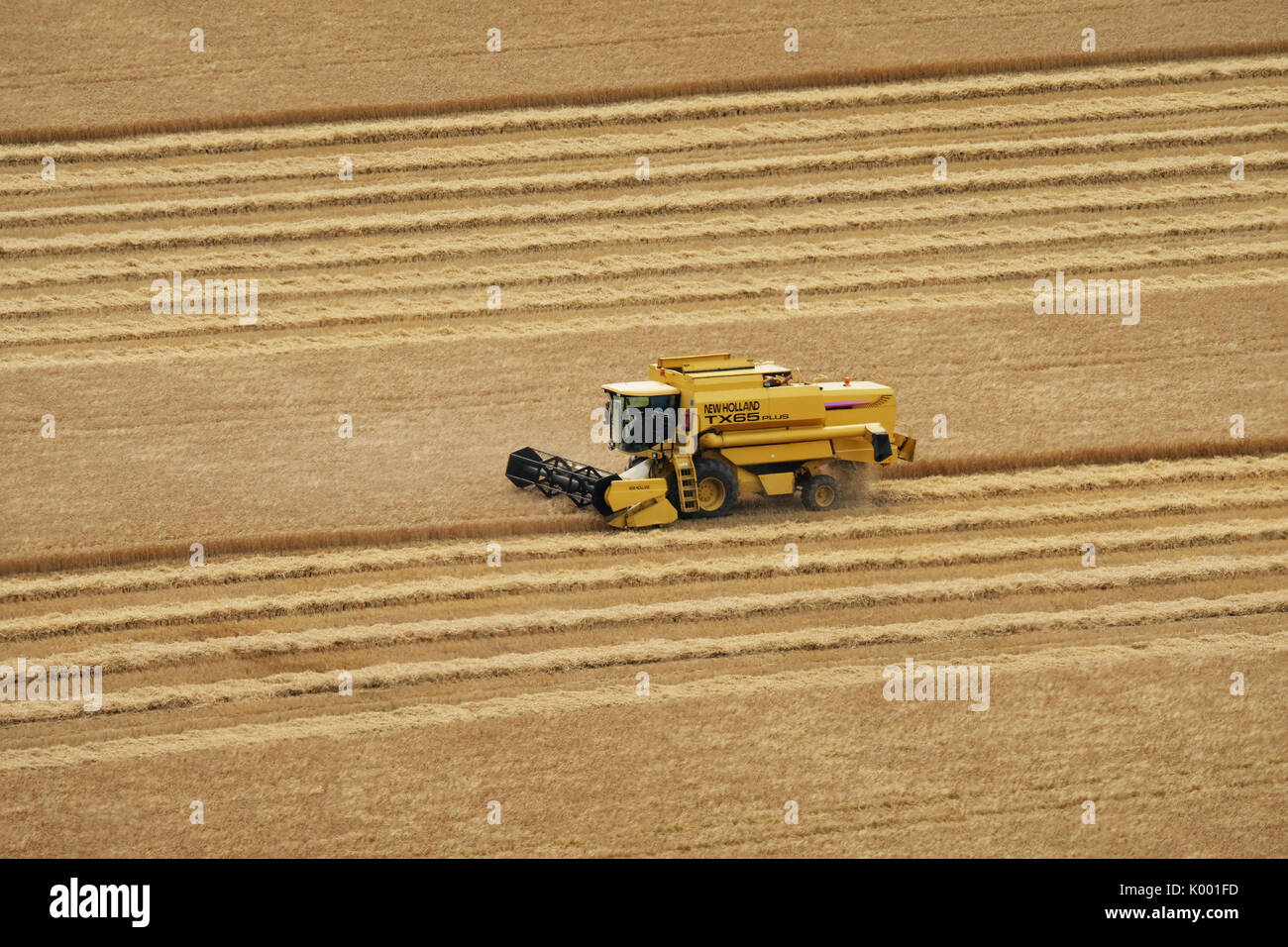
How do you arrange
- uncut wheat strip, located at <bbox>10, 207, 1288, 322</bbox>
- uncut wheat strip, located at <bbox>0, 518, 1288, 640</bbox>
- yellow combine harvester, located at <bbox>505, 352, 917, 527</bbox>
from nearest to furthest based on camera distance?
uncut wheat strip, located at <bbox>0, 518, 1288, 640</bbox>, yellow combine harvester, located at <bbox>505, 352, 917, 527</bbox>, uncut wheat strip, located at <bbox>10, 207, 1288, 322</bbox>

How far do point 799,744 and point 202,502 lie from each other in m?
10.3

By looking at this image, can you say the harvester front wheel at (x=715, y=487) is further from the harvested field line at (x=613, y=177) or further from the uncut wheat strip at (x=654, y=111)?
the uncut wheat strip at (x=654, y=111)

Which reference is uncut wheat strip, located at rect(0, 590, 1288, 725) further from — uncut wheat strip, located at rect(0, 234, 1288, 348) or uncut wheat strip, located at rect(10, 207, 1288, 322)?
Answer: uncut wheat strip, located at rect(10, 207, 1288, 322)

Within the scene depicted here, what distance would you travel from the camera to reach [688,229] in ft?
88.3

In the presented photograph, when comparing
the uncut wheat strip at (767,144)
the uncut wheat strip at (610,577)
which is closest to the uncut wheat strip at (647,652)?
the uncut wheat strip at (610,577)

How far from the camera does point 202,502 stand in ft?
69.6

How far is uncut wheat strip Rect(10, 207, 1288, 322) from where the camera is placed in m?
25.8

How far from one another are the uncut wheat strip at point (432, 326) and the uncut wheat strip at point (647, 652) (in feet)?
28.4

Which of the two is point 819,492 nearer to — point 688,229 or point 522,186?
point 688,229

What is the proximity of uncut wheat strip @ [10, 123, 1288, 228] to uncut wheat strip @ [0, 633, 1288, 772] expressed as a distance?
12812mm

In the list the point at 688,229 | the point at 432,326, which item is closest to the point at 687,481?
the point at 432,326

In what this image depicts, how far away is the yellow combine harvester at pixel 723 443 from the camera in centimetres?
1995

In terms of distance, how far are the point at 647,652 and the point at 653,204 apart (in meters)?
12.4

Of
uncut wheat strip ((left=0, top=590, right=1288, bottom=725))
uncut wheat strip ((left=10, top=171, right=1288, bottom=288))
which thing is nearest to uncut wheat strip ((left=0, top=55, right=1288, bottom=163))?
uncut wheat strip ((left=10, top=171, right=1288, bottom=288))
